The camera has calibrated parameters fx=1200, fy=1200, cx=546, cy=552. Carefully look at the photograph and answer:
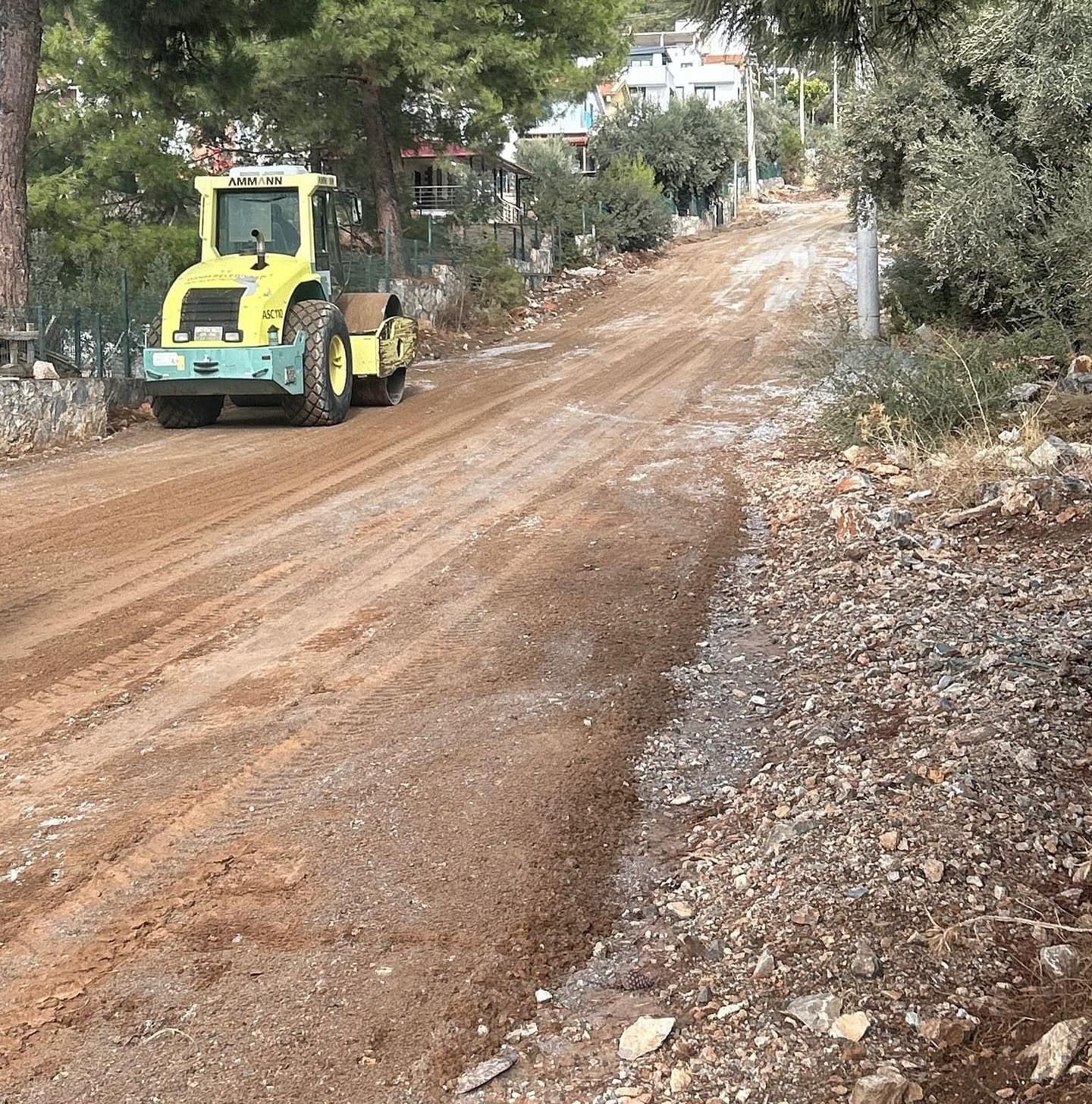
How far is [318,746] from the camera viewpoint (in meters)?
5.11

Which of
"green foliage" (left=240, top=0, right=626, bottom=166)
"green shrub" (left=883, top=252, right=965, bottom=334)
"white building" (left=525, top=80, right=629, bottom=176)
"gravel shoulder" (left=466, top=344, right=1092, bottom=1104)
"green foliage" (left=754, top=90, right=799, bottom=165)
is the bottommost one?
"gravel shoulder" (left=466, top=344, right=1092, bottom=1104)

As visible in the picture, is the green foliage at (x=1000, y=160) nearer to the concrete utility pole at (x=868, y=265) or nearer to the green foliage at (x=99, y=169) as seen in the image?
the concrete utility pole at (x=868, y=265)

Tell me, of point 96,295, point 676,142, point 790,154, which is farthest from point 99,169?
point 790,154

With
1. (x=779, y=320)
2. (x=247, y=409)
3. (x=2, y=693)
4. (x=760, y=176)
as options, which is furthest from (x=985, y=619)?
(x=760, y=176)

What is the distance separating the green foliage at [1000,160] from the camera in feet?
43.0

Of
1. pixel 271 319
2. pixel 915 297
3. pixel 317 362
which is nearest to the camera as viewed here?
pixel 271 319

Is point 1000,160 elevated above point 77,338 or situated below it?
above

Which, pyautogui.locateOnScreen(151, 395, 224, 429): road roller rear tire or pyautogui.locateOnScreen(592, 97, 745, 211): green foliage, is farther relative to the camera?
pyautogui.locateOnScreen(592, 97, 745, 211): green foliage

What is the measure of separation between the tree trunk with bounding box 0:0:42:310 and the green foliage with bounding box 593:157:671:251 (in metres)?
26.3

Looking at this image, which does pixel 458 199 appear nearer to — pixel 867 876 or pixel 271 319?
pixel 271 319

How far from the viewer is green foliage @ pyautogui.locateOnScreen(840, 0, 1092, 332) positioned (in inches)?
516

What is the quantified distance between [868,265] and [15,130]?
11.4 m

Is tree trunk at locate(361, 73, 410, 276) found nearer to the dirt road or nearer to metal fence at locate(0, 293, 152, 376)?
metal fence at locate(0, 293, 152, 376)

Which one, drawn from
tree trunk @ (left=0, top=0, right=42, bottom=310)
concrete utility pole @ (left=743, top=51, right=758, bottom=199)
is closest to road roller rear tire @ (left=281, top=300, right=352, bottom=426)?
tree trunk @ (left=0, top=0, right=42, bottom=310)
